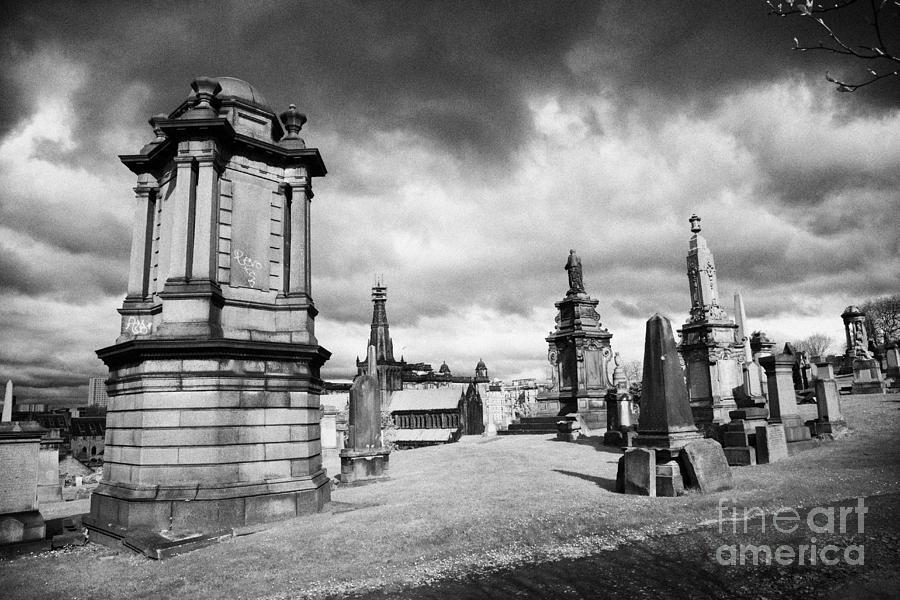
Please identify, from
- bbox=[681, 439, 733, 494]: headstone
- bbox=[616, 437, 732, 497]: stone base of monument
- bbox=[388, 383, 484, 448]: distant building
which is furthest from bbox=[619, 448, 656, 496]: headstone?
bbox=[388, 383, 484, 448]: distant building

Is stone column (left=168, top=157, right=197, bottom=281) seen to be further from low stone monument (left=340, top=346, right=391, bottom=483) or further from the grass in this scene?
low stone monument (left=340, top=346, right=391, bottom=483)

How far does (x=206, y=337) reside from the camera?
9461 mm

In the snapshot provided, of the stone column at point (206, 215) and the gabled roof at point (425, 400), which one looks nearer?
the stone column at point (206, 215)

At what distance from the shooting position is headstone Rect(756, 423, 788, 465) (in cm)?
1272

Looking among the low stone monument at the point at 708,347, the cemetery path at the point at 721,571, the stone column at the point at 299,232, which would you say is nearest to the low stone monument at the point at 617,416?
the low stone monument at the point at 708,347

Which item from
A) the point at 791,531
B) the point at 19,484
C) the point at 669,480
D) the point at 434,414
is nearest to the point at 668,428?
the point at 669,480

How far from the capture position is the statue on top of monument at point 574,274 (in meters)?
30.7

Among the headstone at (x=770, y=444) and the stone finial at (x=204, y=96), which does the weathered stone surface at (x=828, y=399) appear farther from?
the stone finial at (x=204, y=96)

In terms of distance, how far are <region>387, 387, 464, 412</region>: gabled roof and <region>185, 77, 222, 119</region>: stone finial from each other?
79344mm

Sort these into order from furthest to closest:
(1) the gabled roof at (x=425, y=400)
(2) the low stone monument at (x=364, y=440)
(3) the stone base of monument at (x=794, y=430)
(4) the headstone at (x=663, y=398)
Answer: (1) the gabled roof at (x=425, y=400) < (2) the low stone monument at (x=364, y=440) < (3) the stone base of monument at (x=794, y=430) < (4) the headstone at (x=663, y=398)

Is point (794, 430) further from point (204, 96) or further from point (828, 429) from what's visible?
point (204, 96)

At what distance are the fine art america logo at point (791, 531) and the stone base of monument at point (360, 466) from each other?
9646 millimetres

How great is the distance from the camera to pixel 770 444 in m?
12.8

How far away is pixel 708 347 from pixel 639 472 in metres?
15.7
